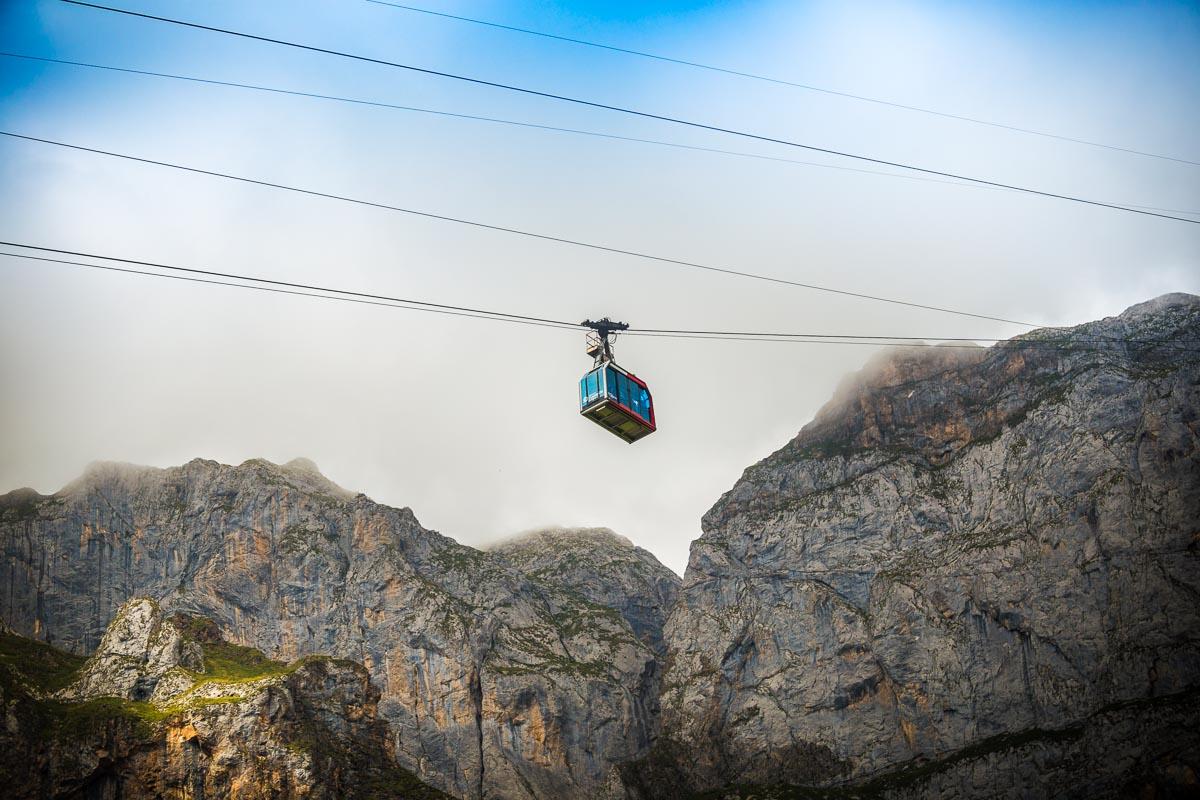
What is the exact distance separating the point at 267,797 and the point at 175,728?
47.6ft

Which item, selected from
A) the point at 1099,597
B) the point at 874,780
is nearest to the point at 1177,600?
the point at 1099,597

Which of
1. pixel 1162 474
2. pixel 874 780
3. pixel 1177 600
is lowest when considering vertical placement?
pixel 874 780

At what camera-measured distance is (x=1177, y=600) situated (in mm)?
169500

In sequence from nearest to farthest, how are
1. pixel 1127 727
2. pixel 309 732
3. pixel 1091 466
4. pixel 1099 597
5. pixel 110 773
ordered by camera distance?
pixel 110 773 < pixel 309 732 < pixel 1127 727 < pixel 1099 597 < pixel 1091 466

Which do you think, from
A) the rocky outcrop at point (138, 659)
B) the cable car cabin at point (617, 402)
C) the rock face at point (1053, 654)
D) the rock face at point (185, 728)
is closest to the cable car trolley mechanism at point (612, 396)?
the cable car cabin at point (617, 402)

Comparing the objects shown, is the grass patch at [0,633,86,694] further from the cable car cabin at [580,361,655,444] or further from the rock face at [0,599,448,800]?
the cable car cabin at [580,361,655,444]

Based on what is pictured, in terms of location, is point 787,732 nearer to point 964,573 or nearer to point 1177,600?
point 964,573

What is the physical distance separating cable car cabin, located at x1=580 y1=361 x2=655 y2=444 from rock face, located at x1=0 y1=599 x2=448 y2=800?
3244 inches

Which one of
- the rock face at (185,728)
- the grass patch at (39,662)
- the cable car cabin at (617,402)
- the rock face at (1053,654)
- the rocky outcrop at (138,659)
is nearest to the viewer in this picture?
the cable car cabin at (617,402)

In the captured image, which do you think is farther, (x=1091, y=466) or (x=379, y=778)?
(x=1091, y=466)

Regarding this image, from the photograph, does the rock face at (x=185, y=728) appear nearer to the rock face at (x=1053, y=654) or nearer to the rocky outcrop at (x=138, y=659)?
the rocky outcrop at (x=138, y=659)

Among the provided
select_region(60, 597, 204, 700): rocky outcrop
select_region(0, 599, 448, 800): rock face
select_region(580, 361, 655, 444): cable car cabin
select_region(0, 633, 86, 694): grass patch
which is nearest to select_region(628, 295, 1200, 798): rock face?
select_region(0, 599, 448, 800): rock face

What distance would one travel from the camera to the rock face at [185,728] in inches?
5103

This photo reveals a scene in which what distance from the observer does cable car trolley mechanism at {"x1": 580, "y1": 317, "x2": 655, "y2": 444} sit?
232 ft
